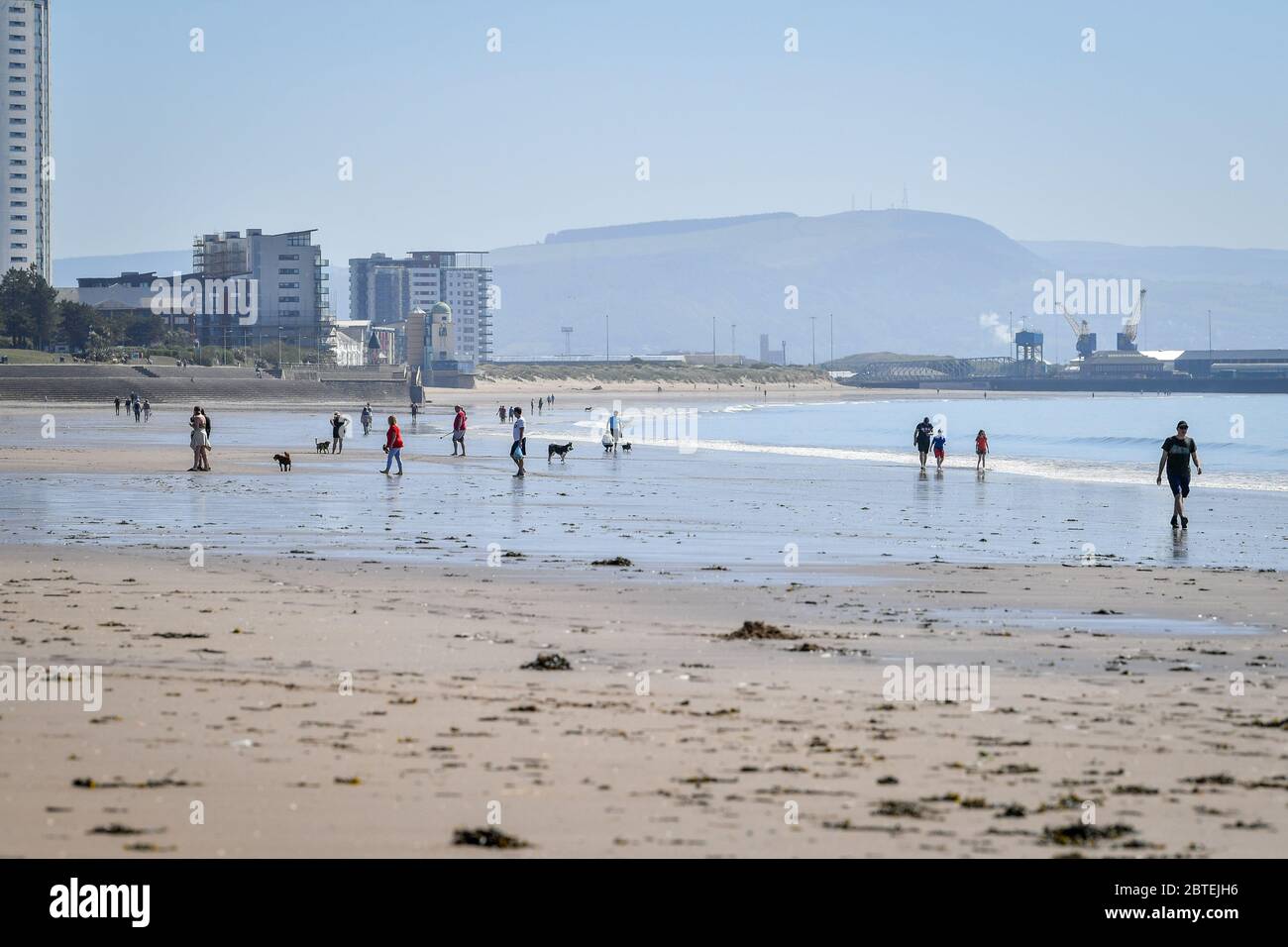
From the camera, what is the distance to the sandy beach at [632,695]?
273 inches

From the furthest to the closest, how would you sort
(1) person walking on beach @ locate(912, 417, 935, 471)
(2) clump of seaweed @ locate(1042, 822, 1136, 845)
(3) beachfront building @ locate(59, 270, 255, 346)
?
1. (3) beachfront building @ locate(59, 270, 255, 346)
2. (1) person walking on beach @ locate(912, 417, 935, 471)
3. (2) clump of seaweed @ locate(1042, 822, 1136, 845)

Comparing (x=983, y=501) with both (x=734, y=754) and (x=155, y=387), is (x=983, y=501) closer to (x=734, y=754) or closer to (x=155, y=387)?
(x=734, y=754)

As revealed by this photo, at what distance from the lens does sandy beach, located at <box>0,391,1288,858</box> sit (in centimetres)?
693

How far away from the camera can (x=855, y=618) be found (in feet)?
46.6

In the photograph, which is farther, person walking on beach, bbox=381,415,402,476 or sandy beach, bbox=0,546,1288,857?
person walking on beach, bbox=381,415,402,476

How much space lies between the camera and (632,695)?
9.98 metres

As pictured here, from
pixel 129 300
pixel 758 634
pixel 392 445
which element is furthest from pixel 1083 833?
pixel 129 300

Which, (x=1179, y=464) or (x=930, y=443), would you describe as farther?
(x=930, y=443)

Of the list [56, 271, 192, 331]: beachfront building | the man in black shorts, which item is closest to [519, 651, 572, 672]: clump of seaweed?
the man in black shorts
